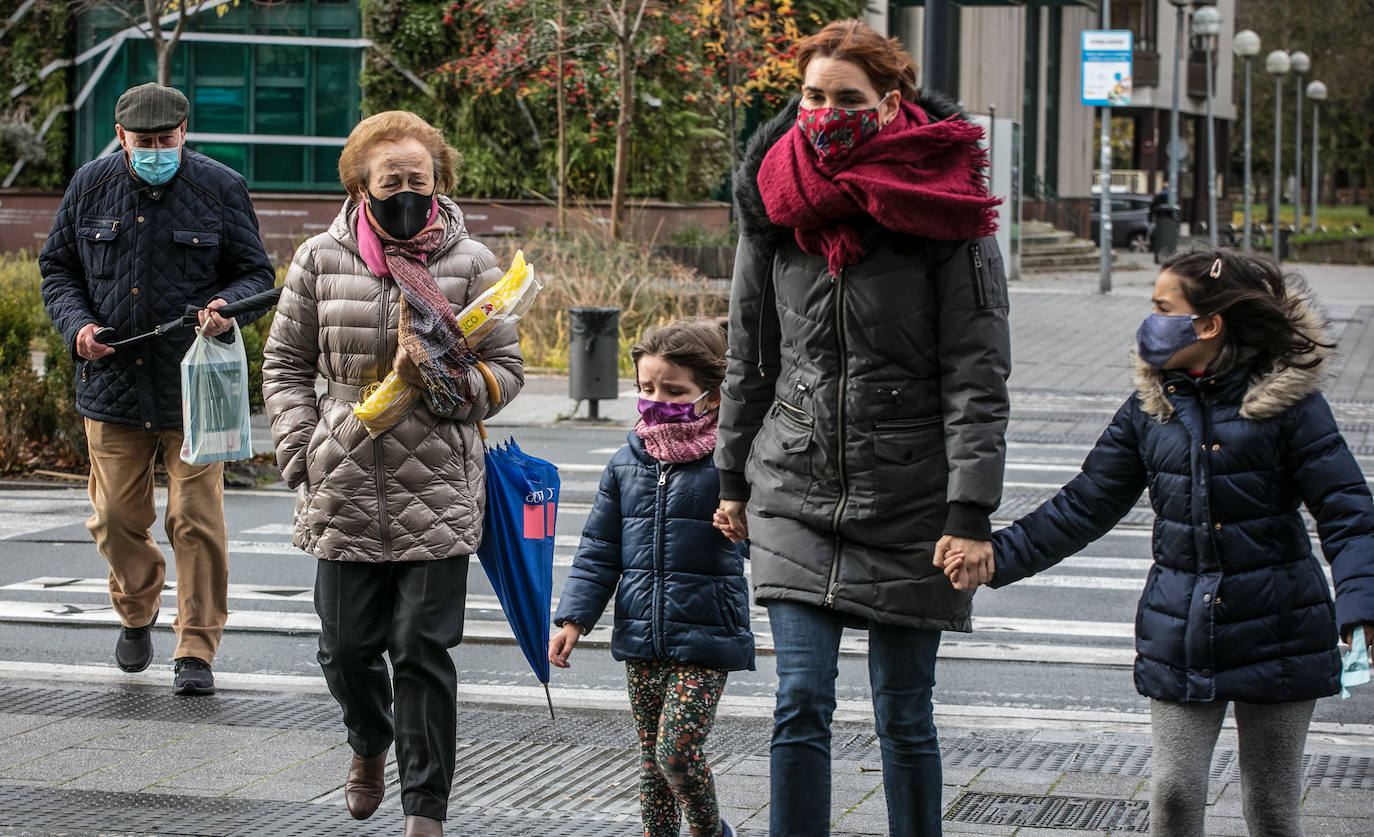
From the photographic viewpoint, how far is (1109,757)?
17.6 feet

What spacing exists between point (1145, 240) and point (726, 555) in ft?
137

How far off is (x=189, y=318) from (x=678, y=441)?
227cm

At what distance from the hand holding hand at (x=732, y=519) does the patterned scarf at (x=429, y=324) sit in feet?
2.55

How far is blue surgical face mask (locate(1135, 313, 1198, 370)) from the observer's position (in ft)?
12.7

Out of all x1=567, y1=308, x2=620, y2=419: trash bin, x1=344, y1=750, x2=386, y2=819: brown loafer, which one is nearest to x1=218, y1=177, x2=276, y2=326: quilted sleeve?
x1=344, y1=750, x2=386, y2=819: brown loafer

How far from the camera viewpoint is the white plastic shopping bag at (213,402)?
5.62 m

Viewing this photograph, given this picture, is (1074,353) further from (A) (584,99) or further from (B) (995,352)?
(B) (995,352)

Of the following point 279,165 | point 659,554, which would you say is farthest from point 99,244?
point 279,165

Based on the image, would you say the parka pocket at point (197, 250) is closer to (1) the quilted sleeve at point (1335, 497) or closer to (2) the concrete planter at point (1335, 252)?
(1) the quilted sleeve at point (1335, 497)

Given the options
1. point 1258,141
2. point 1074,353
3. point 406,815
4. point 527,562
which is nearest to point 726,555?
point 527,562

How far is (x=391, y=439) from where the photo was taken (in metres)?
4.40

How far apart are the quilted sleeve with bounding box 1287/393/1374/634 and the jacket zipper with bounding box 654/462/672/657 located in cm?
143

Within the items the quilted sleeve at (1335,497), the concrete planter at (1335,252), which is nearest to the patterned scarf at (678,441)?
the quilted sleeve at (1335,497)

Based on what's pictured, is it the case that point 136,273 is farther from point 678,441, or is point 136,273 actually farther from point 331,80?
point 331,80
